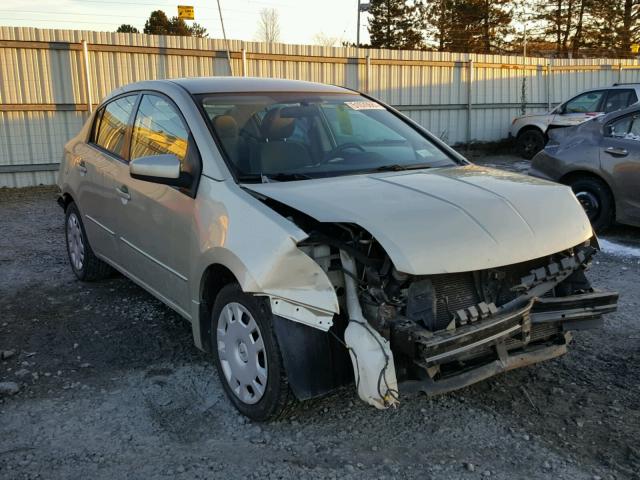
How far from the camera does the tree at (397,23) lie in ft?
131

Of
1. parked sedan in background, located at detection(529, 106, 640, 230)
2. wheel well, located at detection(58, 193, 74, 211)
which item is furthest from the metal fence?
parked sedan in background, located at detection(529, 106, 640, 230)

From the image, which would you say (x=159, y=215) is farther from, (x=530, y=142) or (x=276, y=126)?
(x=530, y=142)

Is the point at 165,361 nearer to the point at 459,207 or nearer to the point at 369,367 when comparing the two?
the point at 369,367

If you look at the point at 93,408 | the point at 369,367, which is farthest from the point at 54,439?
the point at 369,367

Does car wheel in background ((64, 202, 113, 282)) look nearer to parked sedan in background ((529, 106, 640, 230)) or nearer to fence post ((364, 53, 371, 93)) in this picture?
parked sedan in background ((529, 106, 640, 230))

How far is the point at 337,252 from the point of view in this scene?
9.68ft

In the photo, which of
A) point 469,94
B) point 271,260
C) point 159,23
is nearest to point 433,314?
point 271,260

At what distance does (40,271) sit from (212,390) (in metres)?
3.17

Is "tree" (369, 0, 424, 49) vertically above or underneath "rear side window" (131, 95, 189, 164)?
above

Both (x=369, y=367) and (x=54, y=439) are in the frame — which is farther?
(x=54, y=439)

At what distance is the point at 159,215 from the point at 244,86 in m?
1.06

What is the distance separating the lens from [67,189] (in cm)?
543

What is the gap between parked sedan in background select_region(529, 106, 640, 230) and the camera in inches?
255

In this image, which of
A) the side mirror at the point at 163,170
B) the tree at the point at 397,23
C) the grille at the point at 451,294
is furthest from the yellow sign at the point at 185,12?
the tree at the point at 397,23
